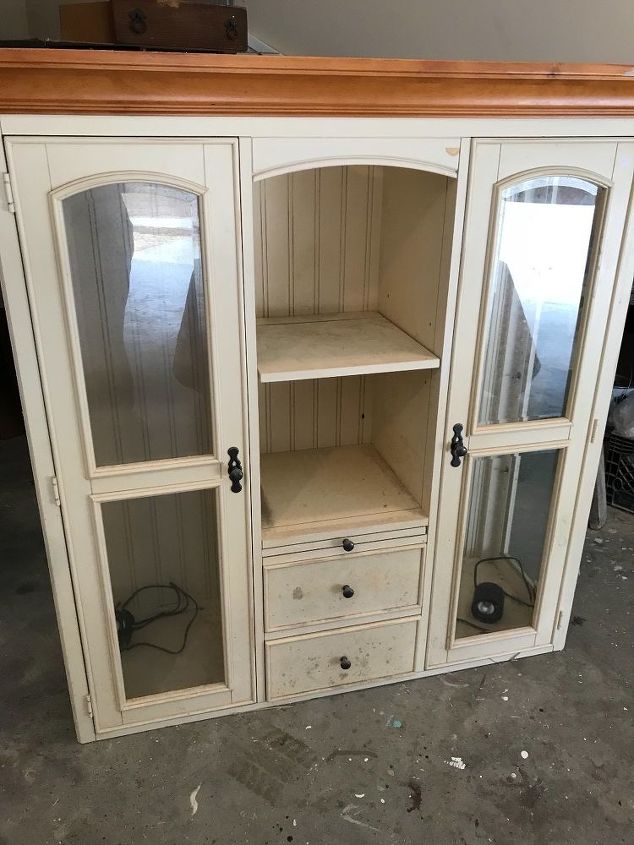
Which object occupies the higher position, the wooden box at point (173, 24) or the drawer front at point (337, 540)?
the wooden box at point (173, 24)

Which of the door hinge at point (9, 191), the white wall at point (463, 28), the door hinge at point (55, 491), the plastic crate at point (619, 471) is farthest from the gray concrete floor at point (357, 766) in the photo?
the white wall at point (463, 28)

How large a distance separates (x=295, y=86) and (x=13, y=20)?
3418 millimetres

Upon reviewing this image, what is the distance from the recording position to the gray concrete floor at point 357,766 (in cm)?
170

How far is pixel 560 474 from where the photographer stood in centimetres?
200

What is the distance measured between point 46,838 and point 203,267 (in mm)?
1412

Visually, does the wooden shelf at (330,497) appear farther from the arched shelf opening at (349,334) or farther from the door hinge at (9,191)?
the door hinge at (9,191)

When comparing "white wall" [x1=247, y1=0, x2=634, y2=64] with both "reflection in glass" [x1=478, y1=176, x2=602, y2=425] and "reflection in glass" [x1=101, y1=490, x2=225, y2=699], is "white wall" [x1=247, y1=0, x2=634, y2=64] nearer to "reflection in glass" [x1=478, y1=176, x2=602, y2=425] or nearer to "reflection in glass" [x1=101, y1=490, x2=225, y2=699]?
"reflection in glass" [x1=478, y1=176, x2=602, y2=425]

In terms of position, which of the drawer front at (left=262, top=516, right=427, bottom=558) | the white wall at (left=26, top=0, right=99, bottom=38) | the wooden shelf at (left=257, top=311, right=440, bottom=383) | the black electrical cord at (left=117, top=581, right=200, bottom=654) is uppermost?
the white wall at (left=26, top=0, right=99, bottom=38)

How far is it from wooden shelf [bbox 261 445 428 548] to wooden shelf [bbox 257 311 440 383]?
0.39 m

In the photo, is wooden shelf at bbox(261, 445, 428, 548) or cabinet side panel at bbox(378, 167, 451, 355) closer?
cabinet side panel at bbox(378, 167, 451, 355)

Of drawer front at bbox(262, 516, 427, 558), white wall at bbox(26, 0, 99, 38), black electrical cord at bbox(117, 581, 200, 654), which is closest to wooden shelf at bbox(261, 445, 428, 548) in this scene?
drawer front at bbox(262, 516, 427, 558)

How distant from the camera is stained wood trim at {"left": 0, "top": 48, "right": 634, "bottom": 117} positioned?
129 centimetres

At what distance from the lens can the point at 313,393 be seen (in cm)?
222

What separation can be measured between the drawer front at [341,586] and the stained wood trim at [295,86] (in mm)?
1138
